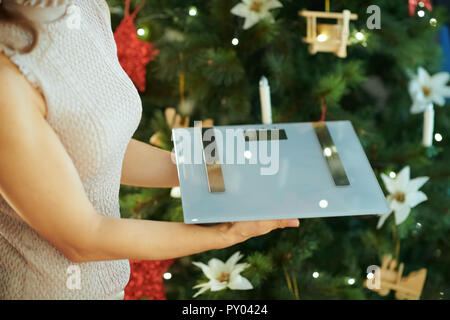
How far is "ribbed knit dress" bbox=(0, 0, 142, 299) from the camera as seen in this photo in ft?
2.15

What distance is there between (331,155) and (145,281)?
807mm

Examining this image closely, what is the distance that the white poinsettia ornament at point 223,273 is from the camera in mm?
1347

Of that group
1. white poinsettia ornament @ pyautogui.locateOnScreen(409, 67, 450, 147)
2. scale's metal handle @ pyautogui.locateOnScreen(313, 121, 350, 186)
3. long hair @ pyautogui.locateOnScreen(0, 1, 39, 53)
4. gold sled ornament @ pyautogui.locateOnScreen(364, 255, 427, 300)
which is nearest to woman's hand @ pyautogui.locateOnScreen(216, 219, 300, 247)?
scale's metal handle @ pyautogui.locateOnScreen(313, 121, 350, 186)

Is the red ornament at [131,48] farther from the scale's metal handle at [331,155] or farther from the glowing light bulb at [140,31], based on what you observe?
the scale's metal handle at [331,155]

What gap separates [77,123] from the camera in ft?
2.21

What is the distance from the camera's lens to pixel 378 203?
729 millimetres

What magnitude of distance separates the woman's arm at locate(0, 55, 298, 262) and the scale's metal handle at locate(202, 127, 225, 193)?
0.06 m

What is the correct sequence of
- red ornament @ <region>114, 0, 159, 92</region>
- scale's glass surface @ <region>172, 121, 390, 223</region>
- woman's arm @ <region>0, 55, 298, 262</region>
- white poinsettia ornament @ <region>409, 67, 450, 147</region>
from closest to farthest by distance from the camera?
woman's arm @ <region>0, 55, 298, 262</region>
scale's glass surface @ <region>172, 121, 390, 223</region>
red ornament @ <region>114, 0, 159, 92</region>
white poinsettia ornament @ <region>409, 67, 450, 147</region>

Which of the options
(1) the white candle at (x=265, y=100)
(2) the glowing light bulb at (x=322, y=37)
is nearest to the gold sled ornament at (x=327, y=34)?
(2) the glowing light bulb at (x=322, y=37)

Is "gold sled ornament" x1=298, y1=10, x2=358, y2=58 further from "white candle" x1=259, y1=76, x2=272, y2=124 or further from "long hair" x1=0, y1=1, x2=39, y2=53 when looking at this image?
"long hair" x1=0, y1=1, x2=39, y2=53

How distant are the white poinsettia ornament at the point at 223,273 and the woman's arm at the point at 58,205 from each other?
62 centimetres

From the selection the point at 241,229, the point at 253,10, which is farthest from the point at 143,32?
the point at 241,229

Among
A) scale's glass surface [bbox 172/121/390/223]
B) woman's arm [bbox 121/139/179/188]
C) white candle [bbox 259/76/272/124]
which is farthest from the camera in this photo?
white candle [bbox 259/76/272/124]
